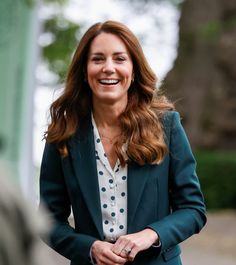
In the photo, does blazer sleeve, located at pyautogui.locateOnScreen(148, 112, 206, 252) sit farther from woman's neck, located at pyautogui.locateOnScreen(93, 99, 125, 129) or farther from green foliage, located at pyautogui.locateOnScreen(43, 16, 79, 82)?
green foliage, located at pyautogui.locateOnScreen(43, 16, 79, 82)

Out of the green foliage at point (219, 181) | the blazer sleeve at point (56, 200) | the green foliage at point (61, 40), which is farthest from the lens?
the green foliage at point (219, 181)

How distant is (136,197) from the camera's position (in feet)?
8.43

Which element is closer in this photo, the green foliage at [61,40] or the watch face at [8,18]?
the watch face at [8,18]

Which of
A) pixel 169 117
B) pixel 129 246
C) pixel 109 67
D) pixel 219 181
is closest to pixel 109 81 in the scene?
pixel 109 67

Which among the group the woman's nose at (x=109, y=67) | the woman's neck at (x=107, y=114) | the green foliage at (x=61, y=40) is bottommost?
the green foliage at (x=61, y=40)

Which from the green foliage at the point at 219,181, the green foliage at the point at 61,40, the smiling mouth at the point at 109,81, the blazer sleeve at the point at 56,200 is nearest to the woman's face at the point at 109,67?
the smiling mouth at the point at 109,81

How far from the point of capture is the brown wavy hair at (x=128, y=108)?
2.63 m

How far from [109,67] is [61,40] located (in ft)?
51.6

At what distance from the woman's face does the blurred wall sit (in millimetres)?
10067

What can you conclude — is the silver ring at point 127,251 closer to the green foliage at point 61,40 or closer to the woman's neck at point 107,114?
the woman's neck at point 107,114

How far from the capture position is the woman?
2.58 metres

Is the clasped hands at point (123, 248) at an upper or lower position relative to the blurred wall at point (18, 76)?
upper

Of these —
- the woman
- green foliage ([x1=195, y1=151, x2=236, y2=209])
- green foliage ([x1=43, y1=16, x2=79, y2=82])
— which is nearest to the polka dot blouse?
the woman

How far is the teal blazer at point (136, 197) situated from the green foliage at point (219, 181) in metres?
17.1
